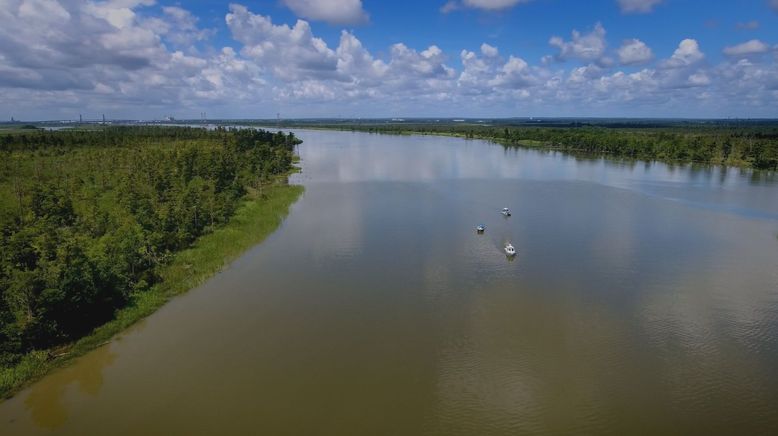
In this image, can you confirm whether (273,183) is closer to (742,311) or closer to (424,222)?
(424,222)

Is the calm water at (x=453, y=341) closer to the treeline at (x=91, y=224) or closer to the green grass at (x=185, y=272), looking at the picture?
the green grass at (x=185, y=272)

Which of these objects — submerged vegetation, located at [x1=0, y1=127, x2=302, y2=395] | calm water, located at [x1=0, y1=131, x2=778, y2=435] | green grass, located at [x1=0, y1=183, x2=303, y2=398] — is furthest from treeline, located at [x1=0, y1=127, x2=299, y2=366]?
calm water, located at [x1=0, y1=131, x2=778, y2=435]

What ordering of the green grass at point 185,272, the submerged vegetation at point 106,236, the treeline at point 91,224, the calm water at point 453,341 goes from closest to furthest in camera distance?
the calm water at point 453,341, the green grass at point 185,272, the submerged vegetation at point 106,236, the treeline at point 91,224

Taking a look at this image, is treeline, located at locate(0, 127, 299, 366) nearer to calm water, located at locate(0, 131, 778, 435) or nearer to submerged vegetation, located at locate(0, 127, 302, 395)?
submerged vegetation, located at locate(0, 127, 302, 395)

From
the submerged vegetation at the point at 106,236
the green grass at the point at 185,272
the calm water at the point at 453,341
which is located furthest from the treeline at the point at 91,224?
the calm water at the point at 453,341

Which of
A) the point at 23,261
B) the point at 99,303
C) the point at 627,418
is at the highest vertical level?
the point at 23,261

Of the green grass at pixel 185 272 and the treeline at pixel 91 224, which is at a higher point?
the treeline at pixel 91 224

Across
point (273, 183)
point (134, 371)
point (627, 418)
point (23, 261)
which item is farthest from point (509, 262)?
point (273, 183)
